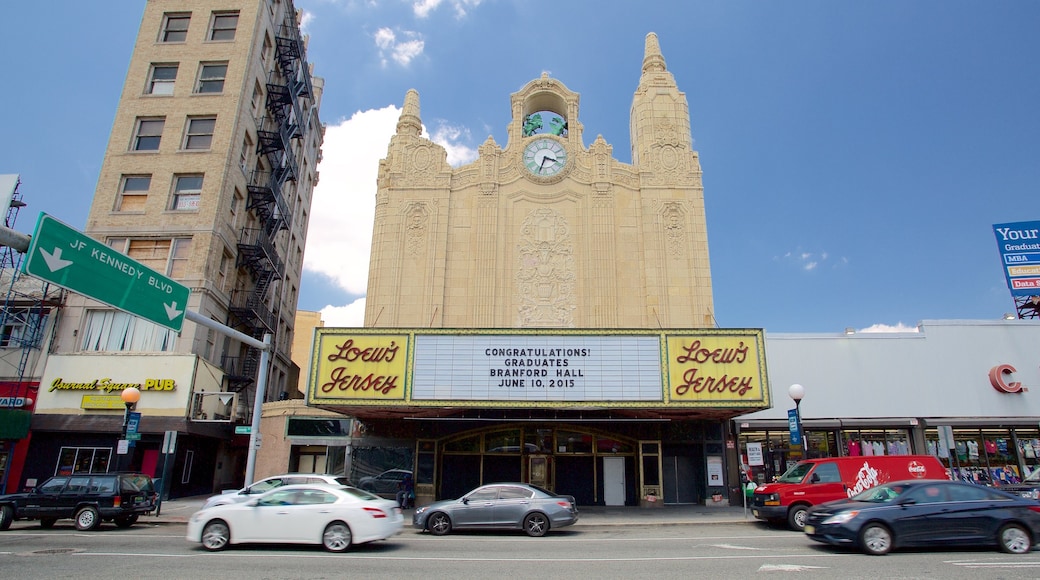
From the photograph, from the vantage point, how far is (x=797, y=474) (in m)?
18.1

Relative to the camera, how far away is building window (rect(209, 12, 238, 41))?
33656 millimetres

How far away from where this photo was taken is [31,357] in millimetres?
26547

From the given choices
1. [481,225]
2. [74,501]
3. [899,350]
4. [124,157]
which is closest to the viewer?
[74,501]

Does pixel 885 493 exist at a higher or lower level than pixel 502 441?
lower

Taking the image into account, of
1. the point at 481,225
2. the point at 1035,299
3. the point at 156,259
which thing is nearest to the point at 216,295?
the point at 156,259

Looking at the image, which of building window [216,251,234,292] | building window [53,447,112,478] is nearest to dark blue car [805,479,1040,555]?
building window [53,447,112,478]

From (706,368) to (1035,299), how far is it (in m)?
21.8

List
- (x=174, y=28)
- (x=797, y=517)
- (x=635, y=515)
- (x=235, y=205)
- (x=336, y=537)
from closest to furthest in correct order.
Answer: (x=336, y=537) < (x=797, y=517) < (x=635, y=515) < (x=235, y=205) < (x=174, y=28)

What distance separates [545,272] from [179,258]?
56.6ft

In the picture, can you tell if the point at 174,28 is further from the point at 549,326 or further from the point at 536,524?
the point at 536,524

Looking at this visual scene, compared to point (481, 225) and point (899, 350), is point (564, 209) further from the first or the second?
point (899, 350)

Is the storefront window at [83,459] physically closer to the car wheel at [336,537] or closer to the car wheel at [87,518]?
the car wheel at [87,518]

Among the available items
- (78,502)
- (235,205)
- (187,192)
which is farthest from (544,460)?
(187,192)

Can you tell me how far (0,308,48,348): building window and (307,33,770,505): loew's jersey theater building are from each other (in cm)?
1453
